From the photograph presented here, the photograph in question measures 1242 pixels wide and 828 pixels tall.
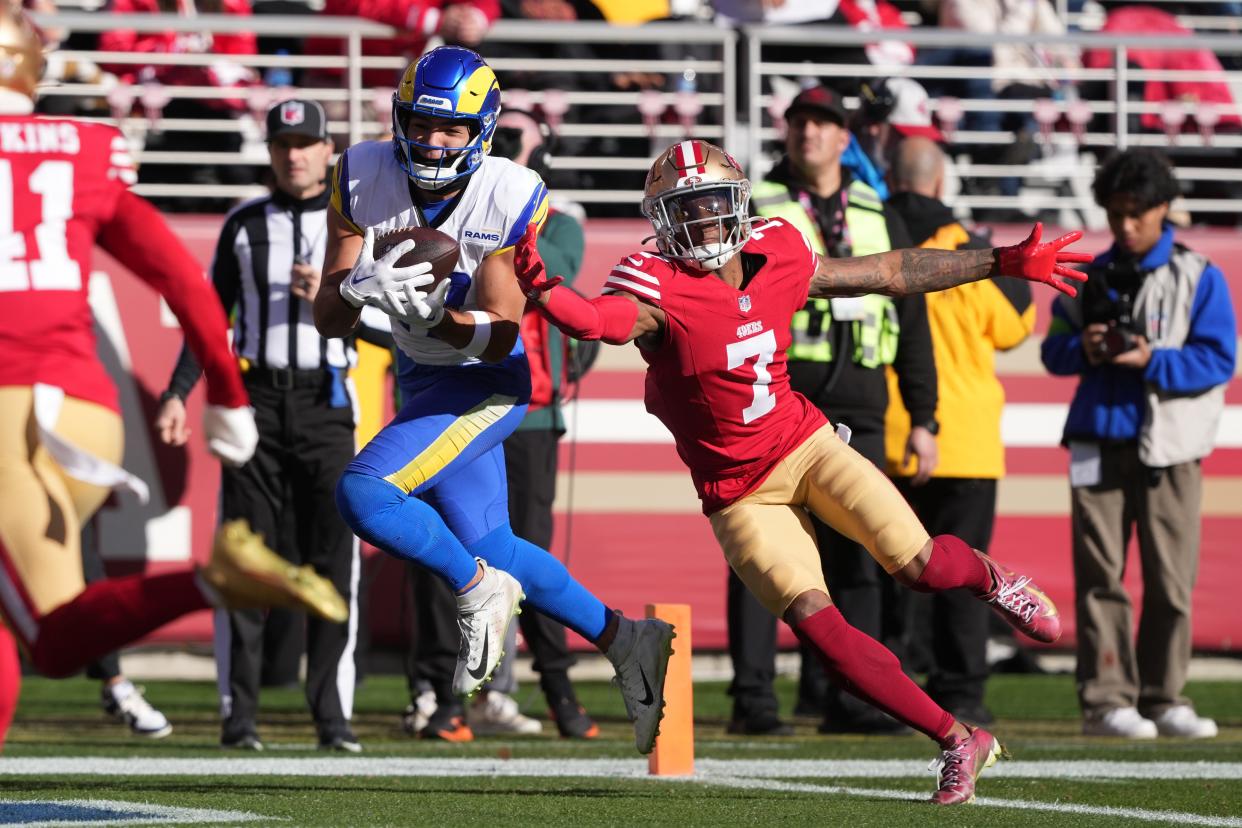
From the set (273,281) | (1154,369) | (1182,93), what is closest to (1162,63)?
(1182,93)

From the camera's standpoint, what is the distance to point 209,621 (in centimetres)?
893

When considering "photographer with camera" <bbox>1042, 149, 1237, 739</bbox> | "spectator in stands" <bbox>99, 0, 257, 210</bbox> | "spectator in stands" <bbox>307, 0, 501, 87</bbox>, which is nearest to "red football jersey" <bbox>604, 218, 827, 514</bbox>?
"photographer with camera" <bbox>1042, 149, 1237, 739</bbox>

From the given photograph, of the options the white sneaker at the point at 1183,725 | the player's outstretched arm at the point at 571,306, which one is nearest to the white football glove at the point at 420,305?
the player's outstretched arm at the point at 571,306

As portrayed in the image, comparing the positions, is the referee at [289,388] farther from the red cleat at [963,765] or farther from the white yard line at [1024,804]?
the red cleat at [963,765]

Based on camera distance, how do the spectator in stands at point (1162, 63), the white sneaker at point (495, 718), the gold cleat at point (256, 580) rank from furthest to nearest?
the spectator in stands at point (1162, 63) < the white sneaker at point (495, 718) < the gold cleat at point (256, 580)

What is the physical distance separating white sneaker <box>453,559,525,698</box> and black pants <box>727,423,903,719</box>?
2065 millimetres

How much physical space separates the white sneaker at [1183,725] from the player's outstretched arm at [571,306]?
3.33 meters


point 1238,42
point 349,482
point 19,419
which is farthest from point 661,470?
point 19,419

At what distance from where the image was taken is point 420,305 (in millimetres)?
4789

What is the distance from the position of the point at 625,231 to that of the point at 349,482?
168 inches

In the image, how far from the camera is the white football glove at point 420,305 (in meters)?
4.77

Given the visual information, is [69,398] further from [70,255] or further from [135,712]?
[135,712]

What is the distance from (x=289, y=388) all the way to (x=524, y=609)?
117 centimetres

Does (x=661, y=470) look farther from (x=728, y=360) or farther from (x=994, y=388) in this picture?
(x=728, y=360)
